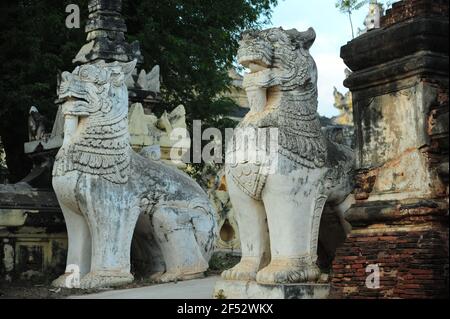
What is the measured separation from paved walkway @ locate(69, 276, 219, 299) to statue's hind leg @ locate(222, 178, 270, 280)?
2.12 ft

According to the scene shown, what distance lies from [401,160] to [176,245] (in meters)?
4.50

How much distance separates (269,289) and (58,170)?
382 cm

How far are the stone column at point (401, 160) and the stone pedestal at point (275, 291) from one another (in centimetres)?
54

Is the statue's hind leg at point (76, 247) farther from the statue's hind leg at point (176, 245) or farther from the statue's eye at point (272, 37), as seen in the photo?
the statue's eye at point (272, 37)

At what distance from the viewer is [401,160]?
778 centimetres

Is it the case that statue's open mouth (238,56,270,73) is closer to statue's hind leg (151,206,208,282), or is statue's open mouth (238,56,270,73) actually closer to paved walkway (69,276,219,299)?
paved walkway (69,276,219,299)

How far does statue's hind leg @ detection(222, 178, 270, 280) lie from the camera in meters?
9.12

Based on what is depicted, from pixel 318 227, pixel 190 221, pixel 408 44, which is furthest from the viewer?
pixel 190 221

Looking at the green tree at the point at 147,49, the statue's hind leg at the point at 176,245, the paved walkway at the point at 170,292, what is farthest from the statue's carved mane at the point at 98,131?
the green tree at the point at 147,49

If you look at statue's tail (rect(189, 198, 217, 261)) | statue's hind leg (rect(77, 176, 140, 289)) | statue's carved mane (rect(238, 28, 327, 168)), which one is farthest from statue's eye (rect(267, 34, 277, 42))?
statue's tail (rect(189, 198, 217, 261))

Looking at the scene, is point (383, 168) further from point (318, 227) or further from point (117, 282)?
point (117, 282)

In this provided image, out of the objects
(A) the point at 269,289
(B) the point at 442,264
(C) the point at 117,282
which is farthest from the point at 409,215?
(C) the point at 117,282

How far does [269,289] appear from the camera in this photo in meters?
8.54

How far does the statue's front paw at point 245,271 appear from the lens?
8945 millimetres
